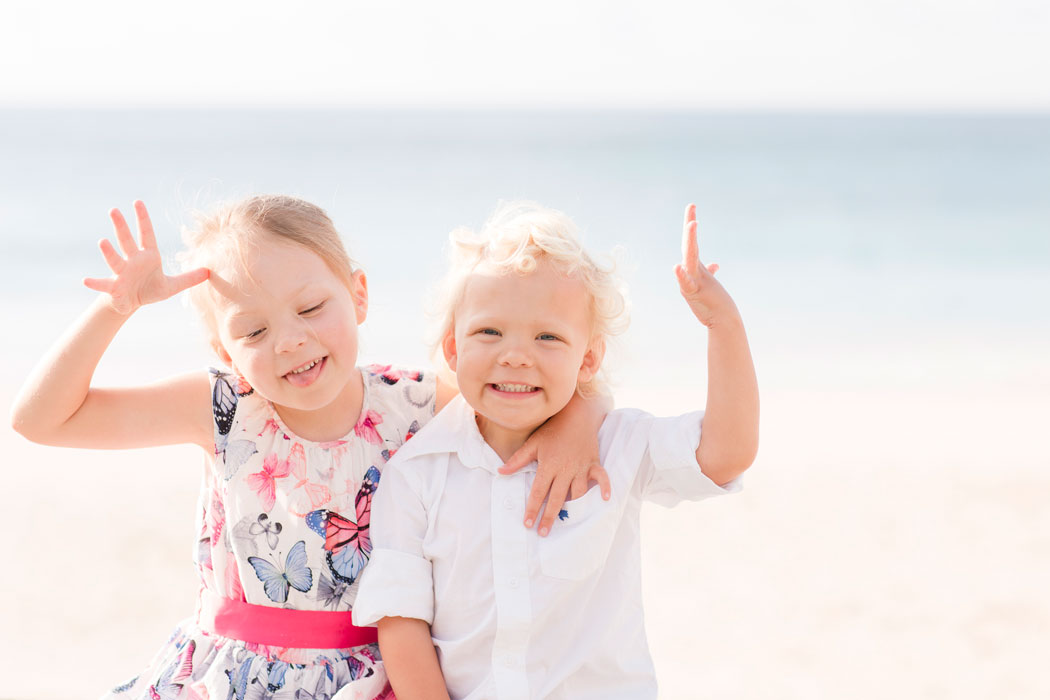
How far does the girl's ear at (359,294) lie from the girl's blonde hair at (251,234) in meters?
0.02

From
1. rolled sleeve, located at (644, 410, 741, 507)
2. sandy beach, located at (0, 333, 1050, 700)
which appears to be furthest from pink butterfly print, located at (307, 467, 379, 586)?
sandy beach, located at (0, 333, 1050, 700)

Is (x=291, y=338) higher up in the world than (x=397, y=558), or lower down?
higher up

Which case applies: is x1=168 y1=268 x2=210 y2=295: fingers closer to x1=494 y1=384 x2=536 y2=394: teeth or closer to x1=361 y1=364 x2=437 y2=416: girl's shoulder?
x1=361 y1=364 x2=437 y2=416: girl's shoulder

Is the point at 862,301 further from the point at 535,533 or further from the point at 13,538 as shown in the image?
the point at 535,533

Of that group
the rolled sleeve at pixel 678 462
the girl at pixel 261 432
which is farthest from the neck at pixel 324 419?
the rolled sleeve at pixel 678 462

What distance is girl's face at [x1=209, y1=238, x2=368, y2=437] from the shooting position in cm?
234

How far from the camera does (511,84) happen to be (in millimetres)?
57750

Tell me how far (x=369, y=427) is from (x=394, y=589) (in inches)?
17.4

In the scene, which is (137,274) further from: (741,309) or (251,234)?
(741,309)

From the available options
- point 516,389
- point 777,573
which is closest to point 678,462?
point 516,389

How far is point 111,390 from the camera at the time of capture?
243 centimetres

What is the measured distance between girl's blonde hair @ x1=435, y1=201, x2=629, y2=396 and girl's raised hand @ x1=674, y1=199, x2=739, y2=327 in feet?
0.77

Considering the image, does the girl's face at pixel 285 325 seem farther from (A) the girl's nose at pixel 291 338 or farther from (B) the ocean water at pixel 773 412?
(B) the ocean water at pixel 773 412

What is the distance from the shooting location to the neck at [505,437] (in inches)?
98.2
